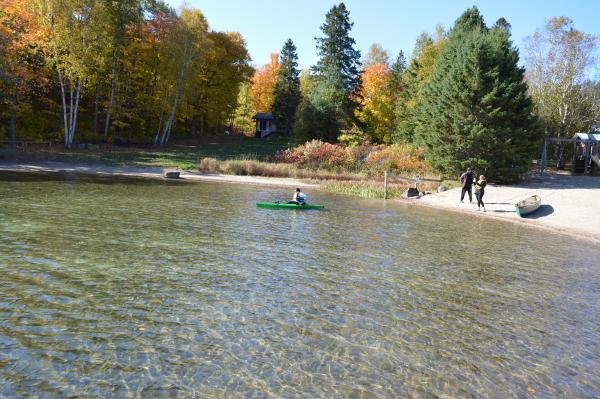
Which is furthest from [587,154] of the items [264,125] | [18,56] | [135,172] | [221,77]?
[18,56]

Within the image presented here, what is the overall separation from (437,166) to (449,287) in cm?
2364

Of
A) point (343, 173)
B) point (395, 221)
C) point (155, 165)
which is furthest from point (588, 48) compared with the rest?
point (155, 165)

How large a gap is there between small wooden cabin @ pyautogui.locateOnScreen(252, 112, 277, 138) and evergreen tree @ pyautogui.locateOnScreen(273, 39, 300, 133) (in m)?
1.41

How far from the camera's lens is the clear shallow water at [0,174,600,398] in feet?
20.3

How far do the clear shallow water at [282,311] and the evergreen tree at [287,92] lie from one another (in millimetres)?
59384

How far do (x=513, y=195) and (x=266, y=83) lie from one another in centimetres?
6434

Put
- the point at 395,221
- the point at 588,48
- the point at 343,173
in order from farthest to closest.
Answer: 1. the point at 588,48
2. the point at 343,173
3. the point at 395,221

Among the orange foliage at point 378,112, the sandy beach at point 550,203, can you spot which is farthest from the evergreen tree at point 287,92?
the sandy beach at point 550,203

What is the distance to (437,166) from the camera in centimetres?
3312

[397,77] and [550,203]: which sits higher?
[397,77]

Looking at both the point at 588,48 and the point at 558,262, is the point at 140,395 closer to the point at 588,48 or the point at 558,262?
the point at 558,262

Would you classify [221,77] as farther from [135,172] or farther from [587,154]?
[587,154]

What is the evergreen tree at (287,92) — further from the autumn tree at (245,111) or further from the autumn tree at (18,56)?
the autumn tree at (18,56)

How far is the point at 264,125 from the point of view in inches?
3039
